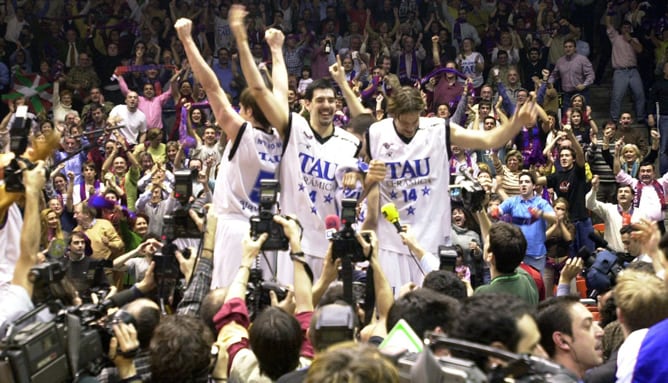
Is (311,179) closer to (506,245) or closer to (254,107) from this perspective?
(254,107)

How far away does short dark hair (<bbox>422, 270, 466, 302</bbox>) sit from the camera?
17.2ft

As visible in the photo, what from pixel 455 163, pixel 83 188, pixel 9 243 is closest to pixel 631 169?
pixel 455 163

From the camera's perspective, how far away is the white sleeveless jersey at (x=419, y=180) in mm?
7711

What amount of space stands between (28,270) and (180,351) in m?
0.88

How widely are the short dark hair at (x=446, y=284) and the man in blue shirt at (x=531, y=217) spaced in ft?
20.1

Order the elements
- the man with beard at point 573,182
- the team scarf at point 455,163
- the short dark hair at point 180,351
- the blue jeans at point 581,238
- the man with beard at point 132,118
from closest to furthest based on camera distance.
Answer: the short dark hair at point 180,351, the blue jeans at point 581,238, the man with beard at point 573,182, the team scarf at point 455,163, the man with beard at point 132,118

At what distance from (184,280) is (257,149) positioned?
1342mm

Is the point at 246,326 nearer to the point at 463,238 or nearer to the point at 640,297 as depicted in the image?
the point at 640,297

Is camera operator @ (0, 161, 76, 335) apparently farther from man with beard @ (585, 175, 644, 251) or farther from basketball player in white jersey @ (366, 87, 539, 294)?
man with beard @ (585, 175, 644, 251)

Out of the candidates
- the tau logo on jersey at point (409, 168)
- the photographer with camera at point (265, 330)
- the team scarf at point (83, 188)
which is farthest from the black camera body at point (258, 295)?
the team scarf at point (83, 188)

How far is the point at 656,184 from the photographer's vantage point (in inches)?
539

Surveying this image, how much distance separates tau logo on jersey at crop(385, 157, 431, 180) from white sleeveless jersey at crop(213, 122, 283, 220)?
76 centimetres

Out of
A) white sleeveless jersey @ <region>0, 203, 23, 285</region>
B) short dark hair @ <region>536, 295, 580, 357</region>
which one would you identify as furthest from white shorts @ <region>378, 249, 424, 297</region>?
short dark hair @ <region>536, 295, 580, 357</region>

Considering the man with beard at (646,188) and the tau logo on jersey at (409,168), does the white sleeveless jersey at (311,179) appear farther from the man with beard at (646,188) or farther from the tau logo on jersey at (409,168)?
the man with beard at (646,188)
